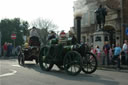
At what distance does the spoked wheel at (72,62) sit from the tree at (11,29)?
1035 inches

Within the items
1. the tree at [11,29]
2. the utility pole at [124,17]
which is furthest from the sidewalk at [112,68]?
the tree at [11,29]

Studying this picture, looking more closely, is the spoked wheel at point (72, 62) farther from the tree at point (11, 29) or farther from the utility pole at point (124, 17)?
the tree at point (11, 29)

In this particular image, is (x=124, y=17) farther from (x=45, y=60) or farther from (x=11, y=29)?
(x=11, y=29)

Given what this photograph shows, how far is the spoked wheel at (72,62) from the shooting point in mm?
8780

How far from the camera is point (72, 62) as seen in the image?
9008 millimetres

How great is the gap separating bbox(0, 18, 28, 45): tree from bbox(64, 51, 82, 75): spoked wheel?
26.3m

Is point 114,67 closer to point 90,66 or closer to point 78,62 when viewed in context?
point 90,66

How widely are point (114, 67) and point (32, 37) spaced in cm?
550

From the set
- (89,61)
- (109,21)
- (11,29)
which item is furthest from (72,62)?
(11,29)

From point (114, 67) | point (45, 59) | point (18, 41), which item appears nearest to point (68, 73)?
point (45, 59)

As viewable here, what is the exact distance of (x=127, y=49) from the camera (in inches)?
499

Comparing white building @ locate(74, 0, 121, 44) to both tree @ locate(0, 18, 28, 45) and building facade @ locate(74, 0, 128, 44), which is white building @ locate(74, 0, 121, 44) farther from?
tree @ locate(0, 18, 28, 45)

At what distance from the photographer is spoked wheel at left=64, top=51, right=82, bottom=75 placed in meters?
8.78

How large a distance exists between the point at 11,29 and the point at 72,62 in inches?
1086
